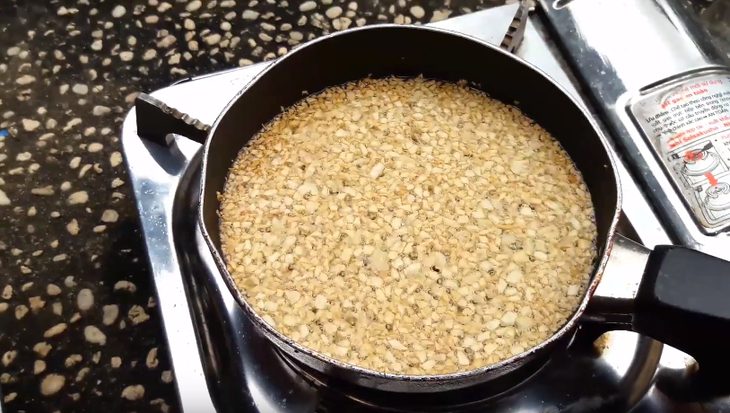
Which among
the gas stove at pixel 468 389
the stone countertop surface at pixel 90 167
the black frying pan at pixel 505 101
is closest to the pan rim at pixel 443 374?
Result: the black frying pan at pixel 505 101

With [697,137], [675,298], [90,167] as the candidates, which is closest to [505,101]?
[697,137]

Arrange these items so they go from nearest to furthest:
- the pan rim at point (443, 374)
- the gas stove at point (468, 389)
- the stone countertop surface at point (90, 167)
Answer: the pan rim at point (443, 374) < the gas stove at point (468, 389) < the stone countertop surface at point (90, 167)

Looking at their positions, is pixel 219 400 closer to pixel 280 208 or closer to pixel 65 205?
pixel 280 208

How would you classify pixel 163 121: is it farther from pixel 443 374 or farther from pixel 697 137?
pixel 697 137

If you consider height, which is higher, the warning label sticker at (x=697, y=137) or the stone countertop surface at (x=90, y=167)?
the warning label sticker at (x=697, y=137)

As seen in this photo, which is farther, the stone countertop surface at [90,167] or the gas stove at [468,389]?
the stone countertop surface at [90,167]

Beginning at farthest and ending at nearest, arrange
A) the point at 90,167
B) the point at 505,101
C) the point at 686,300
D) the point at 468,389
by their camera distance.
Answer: the point at 90,167, the point at 505,101, the point at 468,389, the point at 686,300

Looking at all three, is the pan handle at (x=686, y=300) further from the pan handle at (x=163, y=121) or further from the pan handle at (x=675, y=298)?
the pan handle at (x=163, y=121)
